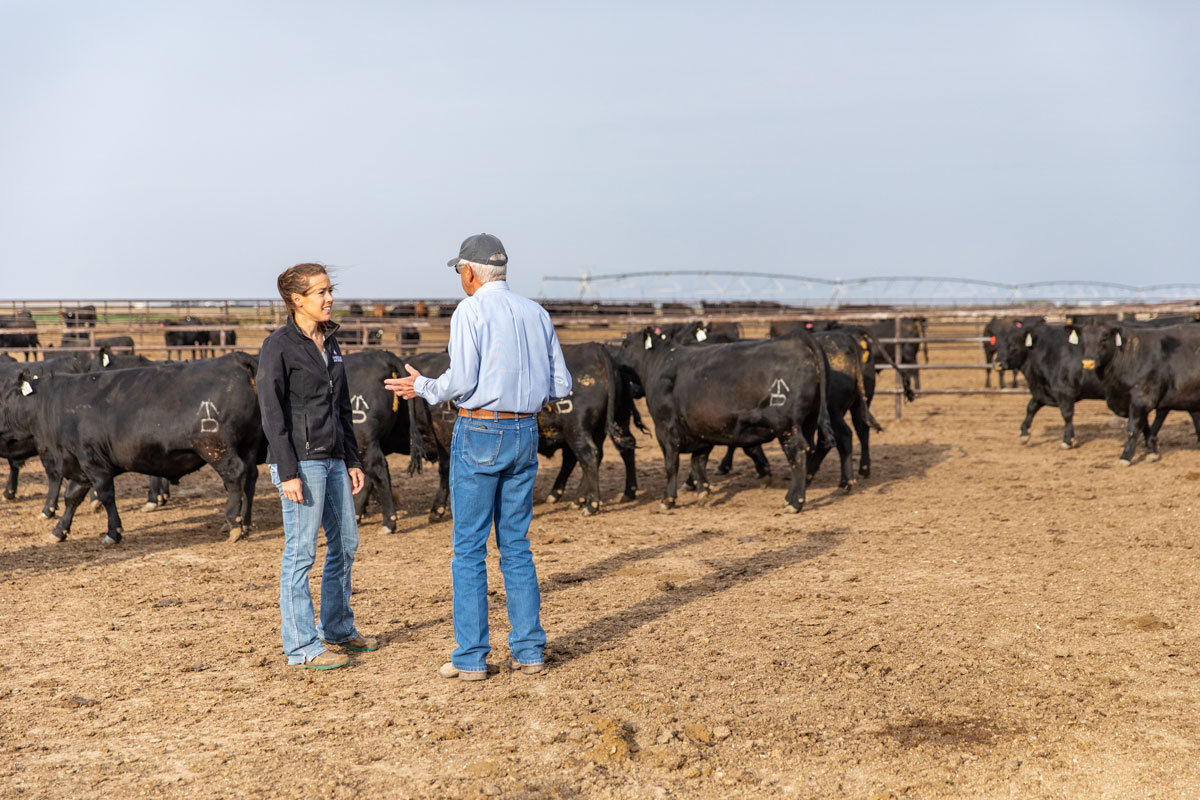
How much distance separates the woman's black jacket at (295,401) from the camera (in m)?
4.61

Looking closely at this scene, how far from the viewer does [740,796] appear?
3432 millimetres

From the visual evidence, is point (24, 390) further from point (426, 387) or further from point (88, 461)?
point (426, 387)

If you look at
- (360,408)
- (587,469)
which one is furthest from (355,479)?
(587,469)

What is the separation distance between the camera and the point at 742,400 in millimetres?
9336

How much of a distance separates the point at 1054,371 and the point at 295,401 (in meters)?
11.3

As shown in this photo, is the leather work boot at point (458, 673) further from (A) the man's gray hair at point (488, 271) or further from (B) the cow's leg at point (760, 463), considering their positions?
(B) the cow's leg at point (760, 463)

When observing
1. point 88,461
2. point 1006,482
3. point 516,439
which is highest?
point 516,439

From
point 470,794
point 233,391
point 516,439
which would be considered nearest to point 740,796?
point 470,794

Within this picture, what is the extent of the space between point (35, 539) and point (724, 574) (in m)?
5.83

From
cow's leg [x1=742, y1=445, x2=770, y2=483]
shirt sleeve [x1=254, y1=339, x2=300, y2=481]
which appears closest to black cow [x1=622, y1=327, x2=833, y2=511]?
cow's leg [x1=742, y1=445, x2=770, y2=483]

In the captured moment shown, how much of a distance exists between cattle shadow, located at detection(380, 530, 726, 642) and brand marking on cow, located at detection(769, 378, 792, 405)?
1.52 m

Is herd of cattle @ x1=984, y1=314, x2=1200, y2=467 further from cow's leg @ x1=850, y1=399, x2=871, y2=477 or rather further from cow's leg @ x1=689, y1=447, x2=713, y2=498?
cow's leg @ x1=689, y1=447, x2=713, y2=498

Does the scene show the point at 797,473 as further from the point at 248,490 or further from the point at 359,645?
the point at 359,645

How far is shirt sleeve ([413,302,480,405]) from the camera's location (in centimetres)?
442
